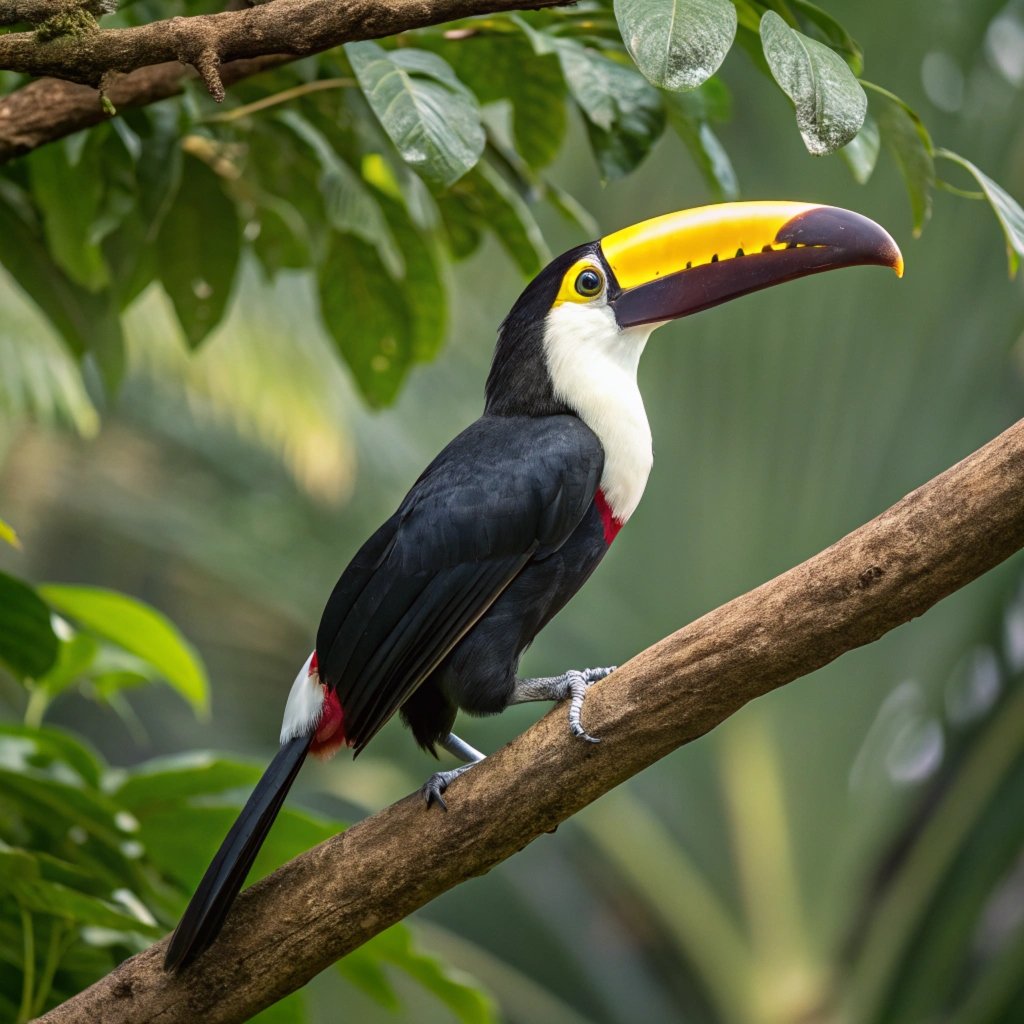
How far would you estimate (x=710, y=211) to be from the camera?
8.37ft

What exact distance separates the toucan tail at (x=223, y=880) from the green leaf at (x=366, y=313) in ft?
3.28

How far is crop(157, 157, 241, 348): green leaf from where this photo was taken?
8.89ft

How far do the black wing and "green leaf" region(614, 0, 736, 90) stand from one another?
2.96 ft

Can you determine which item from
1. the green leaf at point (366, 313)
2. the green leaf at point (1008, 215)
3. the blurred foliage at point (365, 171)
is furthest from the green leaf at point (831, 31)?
the green leaf at point (366, 313)

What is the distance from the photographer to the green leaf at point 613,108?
88.9 inches

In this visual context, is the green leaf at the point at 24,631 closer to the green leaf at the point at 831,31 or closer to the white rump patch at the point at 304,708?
the white rump patch at the point at 304,708

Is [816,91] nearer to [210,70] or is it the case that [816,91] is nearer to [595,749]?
[210,70]

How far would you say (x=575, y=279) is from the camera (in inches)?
103

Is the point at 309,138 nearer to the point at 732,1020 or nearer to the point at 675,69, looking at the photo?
the point at 675,69

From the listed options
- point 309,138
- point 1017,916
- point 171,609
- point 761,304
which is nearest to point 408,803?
point 309,138

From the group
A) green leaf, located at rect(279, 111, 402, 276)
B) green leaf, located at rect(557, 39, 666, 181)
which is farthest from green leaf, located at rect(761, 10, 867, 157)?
green leaf, located at rect(279, 111, 402, 276)

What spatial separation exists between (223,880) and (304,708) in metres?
0.40

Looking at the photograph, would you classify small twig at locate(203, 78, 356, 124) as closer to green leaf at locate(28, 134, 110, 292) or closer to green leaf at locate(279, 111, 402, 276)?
green leaf at locate(279, 111, 402, 276)

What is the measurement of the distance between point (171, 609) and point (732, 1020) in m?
6.91
